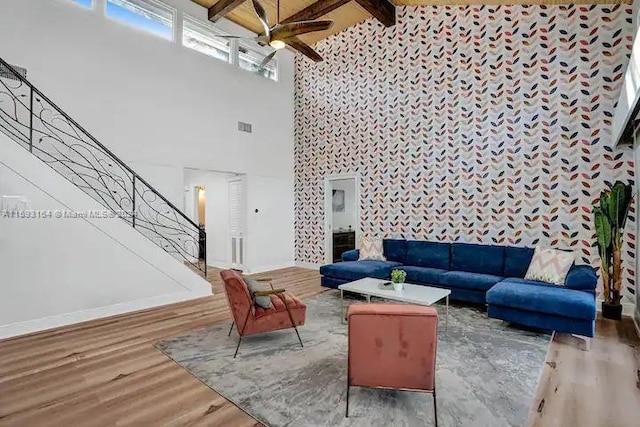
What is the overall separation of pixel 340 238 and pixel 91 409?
6.48m

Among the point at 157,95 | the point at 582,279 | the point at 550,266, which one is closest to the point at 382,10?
the point at 157,95

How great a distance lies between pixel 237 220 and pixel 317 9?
4.83 meters

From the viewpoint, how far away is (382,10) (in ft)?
21.8

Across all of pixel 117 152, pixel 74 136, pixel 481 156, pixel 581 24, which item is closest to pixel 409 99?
pixel 481 156

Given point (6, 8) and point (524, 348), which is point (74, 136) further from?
point (524, 348)

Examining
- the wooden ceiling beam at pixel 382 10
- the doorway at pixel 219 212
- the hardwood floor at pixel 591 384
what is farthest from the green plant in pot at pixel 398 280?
the wooden ceiling beam at pixel 382 10

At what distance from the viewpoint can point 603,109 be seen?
4.89 meters

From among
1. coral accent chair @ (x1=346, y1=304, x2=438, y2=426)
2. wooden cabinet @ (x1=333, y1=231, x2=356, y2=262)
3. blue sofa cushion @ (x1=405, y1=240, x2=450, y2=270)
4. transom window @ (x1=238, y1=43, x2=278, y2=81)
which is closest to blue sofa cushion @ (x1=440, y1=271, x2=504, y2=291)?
blue sofa cushion @ (x1=405, y1=240, x2=450, y2=270)

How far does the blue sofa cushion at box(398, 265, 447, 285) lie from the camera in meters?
5.43

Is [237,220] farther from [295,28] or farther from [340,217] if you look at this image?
[295,28]

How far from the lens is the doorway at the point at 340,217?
25.3ft

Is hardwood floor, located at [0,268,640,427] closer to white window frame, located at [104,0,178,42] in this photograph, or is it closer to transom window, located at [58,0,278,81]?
transom window, located at [58,0,278,81]

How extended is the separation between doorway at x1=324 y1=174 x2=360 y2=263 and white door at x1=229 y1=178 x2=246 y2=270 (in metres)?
1.98

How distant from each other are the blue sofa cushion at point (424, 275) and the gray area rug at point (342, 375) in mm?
1071
